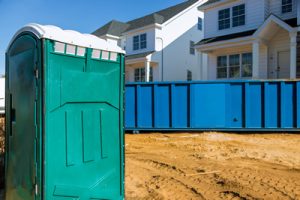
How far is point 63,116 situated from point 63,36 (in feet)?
2.69

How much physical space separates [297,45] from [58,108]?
1485 cm

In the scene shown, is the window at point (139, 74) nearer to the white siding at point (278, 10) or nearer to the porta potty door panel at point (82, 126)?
the white siding at point (278, 10)

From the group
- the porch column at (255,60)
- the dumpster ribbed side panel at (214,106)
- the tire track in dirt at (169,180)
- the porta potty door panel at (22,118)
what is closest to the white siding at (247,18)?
the porch column at (255,60)

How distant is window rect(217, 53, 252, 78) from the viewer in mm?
17234

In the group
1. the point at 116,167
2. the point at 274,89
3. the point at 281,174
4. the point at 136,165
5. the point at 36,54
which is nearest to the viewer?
the point at 36,54

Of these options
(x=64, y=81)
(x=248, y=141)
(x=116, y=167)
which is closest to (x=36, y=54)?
(x=64, y=81)

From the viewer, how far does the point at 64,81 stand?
114 inches

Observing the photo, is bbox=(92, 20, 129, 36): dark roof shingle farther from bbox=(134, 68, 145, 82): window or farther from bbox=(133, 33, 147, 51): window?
bbox=(134, 68, 145, 82): window

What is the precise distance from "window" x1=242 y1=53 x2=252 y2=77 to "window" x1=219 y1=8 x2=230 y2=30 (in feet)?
8.34

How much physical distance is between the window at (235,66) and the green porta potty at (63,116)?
15139 mm

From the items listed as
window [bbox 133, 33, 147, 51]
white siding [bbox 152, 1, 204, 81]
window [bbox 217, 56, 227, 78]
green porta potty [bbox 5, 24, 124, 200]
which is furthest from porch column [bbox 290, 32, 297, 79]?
window [bbox 133, 33, 147, 51]

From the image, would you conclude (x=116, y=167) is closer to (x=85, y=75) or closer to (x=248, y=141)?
(x=85, y=75)

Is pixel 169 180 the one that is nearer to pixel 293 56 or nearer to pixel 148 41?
pixel 293 56

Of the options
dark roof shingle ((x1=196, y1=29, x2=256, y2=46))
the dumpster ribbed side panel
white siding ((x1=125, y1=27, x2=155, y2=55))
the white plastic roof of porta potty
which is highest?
white siding ((x1=125, y1=27, x2=155, y2=55))
